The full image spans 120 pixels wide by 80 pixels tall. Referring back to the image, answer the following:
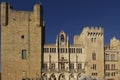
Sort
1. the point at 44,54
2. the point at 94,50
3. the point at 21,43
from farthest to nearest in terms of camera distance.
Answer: the point at 94,50 < the point at 44,54 < the point at 21,43

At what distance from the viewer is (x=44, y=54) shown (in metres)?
82.0

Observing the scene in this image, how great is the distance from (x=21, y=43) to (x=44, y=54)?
23.0 feet

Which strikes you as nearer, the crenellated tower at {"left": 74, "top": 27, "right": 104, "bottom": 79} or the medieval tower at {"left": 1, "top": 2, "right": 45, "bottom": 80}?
the medieval tower at {"left": 1, "top": 2, "right": 45, "bottom": 80}

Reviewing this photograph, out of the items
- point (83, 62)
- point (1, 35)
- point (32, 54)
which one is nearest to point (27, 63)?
point (32, 54)

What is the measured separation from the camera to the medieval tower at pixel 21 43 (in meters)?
79.0

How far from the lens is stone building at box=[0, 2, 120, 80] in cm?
7931

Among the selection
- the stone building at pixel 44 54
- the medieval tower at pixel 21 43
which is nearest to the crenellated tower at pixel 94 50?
the stone building at pixel 44 54

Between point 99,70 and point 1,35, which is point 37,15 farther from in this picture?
point 99,70

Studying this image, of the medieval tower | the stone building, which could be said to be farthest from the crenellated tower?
the medieval tower

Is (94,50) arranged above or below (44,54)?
above

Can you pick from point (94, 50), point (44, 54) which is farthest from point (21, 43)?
point (94, 50)

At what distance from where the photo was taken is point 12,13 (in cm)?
8144

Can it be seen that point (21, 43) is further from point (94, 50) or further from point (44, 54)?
point (94, 50)

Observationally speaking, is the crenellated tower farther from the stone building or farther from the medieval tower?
the medieval tower
